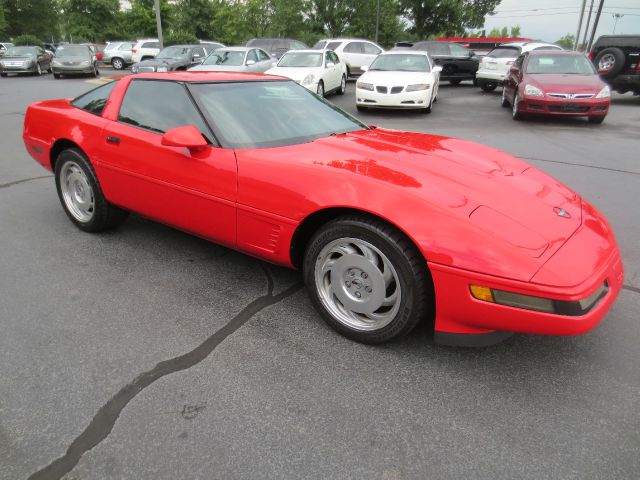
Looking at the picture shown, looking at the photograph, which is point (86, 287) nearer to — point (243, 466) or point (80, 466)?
point (80, 466)

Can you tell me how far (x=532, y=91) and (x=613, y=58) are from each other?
501cm

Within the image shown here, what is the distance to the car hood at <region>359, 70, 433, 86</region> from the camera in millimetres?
10119

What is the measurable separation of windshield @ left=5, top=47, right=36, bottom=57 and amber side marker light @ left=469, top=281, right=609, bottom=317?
2465 cm

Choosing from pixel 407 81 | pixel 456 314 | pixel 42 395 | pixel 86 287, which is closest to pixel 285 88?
pixel 86 287

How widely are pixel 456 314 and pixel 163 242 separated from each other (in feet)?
8.24

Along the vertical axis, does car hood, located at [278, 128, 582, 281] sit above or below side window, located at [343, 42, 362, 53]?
below

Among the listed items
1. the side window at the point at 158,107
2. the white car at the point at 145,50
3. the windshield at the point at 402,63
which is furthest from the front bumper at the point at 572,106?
the white car at the point at 145,50

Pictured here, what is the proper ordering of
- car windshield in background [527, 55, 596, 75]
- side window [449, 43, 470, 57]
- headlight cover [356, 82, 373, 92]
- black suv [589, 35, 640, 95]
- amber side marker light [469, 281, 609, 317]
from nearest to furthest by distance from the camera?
amber side marker light [469, 281, 609, 317] < car windshield in background [527, 55, 596, 75] < headlight cover [356, 82, 373, 92] < black suv [589, 35, 640, 95] < side window [449, 43, 470, 57]

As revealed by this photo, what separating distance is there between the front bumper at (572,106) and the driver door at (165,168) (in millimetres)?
8145

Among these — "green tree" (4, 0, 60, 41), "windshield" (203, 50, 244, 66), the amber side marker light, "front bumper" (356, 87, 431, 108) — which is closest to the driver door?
the amber side marker light

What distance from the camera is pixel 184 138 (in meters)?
2.65

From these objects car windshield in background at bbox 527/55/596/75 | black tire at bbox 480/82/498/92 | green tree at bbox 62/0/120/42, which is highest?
green tree at bbox 62/0/120/42

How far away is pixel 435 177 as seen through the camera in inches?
96.5

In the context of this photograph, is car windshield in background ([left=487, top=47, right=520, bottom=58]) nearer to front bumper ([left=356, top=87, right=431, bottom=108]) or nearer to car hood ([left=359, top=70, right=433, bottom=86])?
car hood ([left=359, top=70, right=433, bottom=86])
